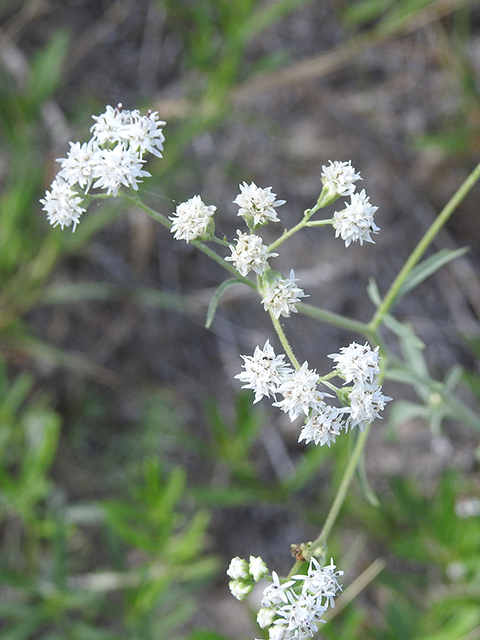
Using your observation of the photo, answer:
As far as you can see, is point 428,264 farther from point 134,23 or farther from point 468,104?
point 134,23

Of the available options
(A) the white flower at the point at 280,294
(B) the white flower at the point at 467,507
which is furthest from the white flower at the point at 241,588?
(B) the white flower at the point at 467,507

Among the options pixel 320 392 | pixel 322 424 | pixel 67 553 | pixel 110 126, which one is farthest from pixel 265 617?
pixel 67 553

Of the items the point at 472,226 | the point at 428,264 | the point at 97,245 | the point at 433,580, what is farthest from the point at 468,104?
the point at 433,580

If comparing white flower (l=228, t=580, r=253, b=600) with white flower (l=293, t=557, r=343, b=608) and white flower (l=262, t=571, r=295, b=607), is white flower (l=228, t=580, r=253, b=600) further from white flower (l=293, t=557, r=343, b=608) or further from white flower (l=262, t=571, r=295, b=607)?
white flower (l=293, t=557, r=343, b=608)

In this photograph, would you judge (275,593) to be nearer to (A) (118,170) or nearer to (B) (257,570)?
(B) (257,570)

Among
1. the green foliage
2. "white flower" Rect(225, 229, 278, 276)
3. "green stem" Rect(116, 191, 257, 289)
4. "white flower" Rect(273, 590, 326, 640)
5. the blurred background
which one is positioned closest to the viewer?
"white flower" Rect(273, 590, 326, 640)

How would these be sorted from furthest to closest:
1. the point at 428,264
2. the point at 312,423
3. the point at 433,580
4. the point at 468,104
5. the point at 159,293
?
the point at 159,293
the point at 468,104
the point at 433,580
the point at 428,264
the point at 312,423

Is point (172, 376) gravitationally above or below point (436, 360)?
above

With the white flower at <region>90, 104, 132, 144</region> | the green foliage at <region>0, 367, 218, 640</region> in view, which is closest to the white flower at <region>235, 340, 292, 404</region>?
the white flower at <region>90, 104, 132, 144</region>
